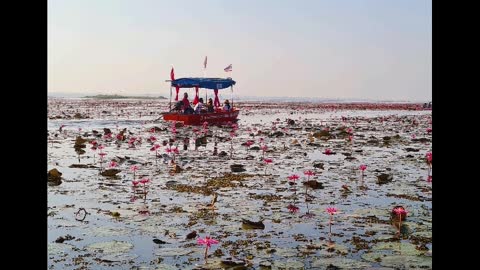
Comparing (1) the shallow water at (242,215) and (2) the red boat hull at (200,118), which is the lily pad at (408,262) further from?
(2) the red boat hull at (200,118)

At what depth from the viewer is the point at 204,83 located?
2238 centimetres

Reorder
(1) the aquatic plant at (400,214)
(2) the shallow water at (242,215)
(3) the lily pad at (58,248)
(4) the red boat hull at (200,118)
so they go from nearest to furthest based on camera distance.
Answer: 1. (2) the shallow water at (242,215)
2. (3) the lily pad at (58,248)
3. (1) the aquatic plant at (400,214)
4. (4) the red boat hull at (200,118)

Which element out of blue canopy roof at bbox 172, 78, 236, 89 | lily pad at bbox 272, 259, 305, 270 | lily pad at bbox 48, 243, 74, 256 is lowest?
lily pad at bbox 272, 259, 305, 270

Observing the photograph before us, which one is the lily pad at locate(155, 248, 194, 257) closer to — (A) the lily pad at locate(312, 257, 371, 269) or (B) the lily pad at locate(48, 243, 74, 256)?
(B) the lily pad at locate(48, 243, 74, 256)

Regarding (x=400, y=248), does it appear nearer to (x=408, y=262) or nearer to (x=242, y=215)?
(x=408, y=262)

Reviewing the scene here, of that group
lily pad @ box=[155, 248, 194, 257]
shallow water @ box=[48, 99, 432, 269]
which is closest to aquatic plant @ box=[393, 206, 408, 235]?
shallow water @ box=[48, 99, 432, 269]

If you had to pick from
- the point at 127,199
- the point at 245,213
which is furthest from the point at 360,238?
the point at 127,199

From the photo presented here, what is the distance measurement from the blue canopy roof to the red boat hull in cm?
142

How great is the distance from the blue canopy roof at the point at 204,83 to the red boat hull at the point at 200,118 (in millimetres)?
1422

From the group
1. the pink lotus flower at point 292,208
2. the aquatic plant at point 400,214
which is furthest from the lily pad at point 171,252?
the aquatic plant at point 400,214

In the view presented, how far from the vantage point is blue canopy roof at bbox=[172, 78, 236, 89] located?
2226cm

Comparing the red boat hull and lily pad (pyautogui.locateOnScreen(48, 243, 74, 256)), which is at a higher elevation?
the red boat hull

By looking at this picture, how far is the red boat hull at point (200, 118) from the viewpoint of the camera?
20716 mm
